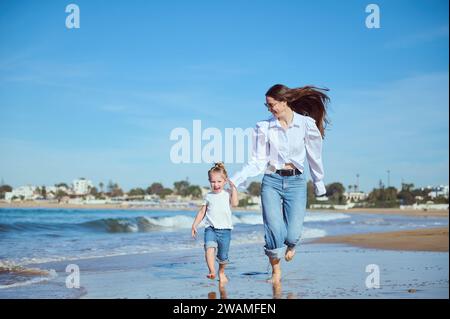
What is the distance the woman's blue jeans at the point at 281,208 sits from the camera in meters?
5.20

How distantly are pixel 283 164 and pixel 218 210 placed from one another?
68 centimetres

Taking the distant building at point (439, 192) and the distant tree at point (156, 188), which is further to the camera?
the distant building at point (439, 192)

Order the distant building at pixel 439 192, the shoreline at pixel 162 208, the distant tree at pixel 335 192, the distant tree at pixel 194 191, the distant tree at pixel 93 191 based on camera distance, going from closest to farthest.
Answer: the distant tree at pixel 335 192 < the distant tree at pixel 194 191 < the shoreline at pixel 162 208 < the distant tree at pixel 93 191 < the distant building at pixel 439 192

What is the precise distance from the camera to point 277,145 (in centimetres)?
510

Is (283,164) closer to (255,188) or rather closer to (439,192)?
(255,188)

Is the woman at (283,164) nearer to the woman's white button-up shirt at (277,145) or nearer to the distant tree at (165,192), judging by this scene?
the woman's white button-up shirt at (277,145)

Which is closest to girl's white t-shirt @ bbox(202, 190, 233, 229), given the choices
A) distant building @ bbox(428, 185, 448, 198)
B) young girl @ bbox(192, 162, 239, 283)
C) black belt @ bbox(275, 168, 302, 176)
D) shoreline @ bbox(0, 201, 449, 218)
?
young girl @ bbox(192, 162, 239, 283)

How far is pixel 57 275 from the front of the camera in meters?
6.93

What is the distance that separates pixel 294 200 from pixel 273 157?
1.40ft

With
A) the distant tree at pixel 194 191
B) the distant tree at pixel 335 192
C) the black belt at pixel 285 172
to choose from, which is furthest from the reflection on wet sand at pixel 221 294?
the distant tree at pixel 194 191

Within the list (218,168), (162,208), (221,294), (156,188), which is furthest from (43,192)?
(218,168)

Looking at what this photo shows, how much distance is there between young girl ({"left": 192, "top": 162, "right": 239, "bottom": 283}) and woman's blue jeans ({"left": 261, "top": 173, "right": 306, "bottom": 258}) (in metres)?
0.32

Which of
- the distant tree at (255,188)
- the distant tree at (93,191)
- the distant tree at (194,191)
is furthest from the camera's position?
the distant tree at (93,191)
